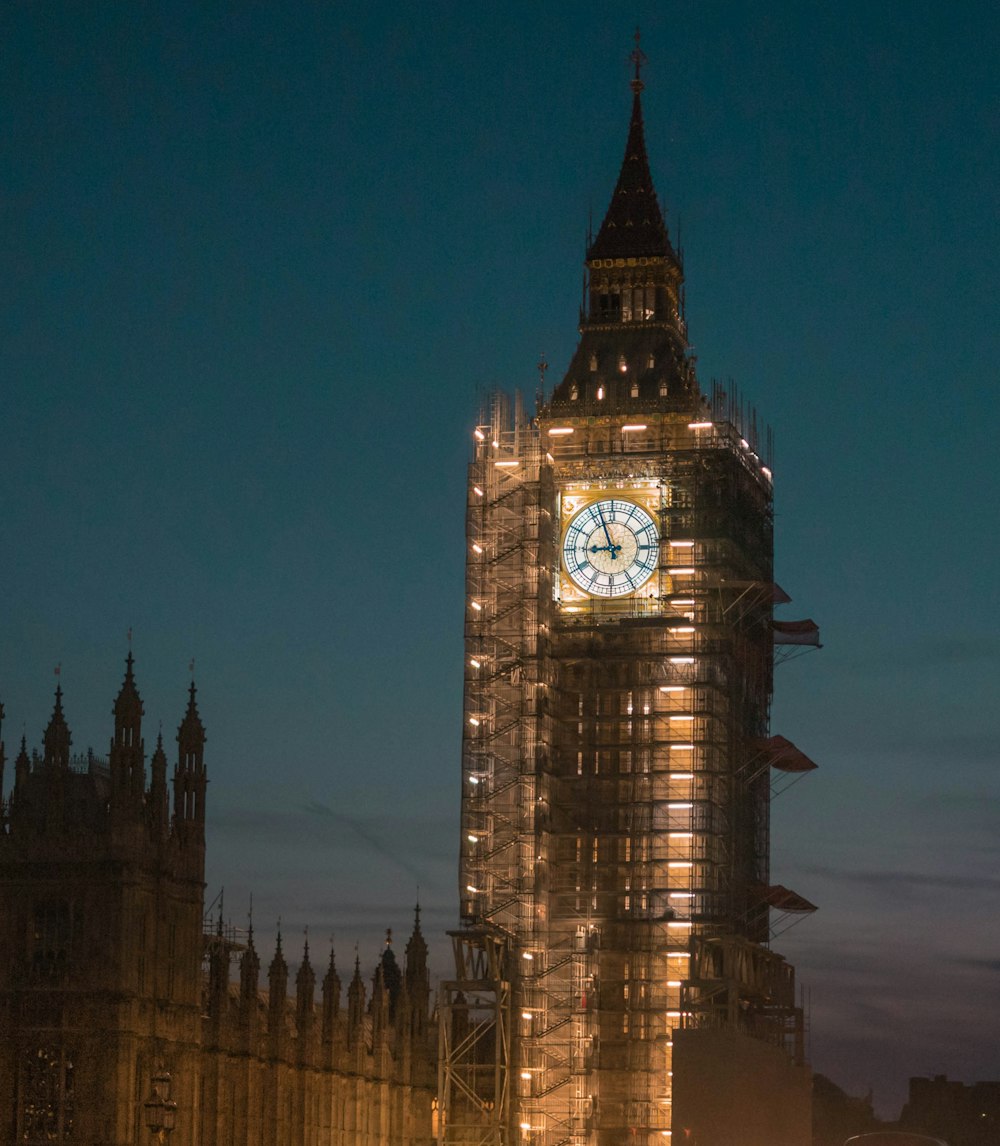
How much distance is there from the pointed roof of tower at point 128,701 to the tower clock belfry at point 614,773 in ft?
97.6

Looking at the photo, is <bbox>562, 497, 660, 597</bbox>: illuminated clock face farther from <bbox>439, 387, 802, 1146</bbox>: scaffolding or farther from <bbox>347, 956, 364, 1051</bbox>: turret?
<bbox>347, 956, 364, 1051</bbox>: turret

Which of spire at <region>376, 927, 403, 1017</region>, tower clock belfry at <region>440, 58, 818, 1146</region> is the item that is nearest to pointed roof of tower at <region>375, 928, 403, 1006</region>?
spire at <region>376, 927, 403, 1017</region>

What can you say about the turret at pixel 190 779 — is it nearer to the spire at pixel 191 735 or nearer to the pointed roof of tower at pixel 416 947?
the spire at pixel 191 735

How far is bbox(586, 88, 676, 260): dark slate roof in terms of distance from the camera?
137500mm

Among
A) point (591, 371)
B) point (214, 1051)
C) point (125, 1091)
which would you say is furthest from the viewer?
point (591, 371)

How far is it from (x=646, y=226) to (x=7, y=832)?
57.4m

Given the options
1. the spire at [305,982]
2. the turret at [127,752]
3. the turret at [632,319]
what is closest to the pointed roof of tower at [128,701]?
the turret at [127,752]

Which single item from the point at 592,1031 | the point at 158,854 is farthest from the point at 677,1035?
the point at 158,854

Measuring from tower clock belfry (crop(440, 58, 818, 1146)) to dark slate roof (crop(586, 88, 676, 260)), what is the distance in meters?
8.21

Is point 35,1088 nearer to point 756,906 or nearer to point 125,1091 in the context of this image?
point 125,1091

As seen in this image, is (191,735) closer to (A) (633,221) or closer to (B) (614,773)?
(B) (614,773)

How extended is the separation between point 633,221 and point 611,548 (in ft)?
66.3

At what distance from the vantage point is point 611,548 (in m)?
128

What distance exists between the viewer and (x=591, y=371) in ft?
442
